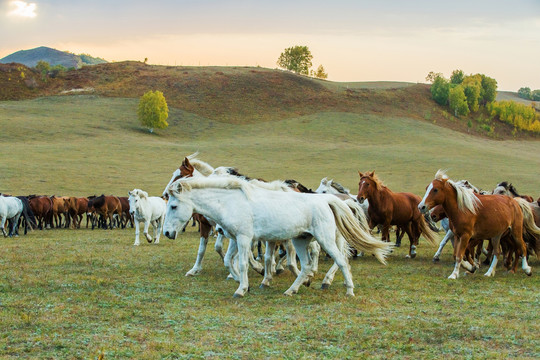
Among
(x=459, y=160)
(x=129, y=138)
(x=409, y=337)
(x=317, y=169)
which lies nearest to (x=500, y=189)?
(x=409, y=337)

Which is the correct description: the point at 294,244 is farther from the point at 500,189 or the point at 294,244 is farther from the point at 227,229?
the point at 500,189

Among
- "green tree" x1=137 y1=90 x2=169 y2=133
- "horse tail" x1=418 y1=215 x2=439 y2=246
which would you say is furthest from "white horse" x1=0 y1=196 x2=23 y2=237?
"green tree" x1=137 y1=90 x2=169 y2=133

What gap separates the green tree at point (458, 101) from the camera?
94.4 m

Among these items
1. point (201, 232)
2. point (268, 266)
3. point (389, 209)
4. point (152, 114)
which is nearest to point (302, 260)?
point (268, 266)

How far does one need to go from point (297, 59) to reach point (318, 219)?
4883 inches

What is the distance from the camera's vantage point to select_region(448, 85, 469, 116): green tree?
94375 millimetres

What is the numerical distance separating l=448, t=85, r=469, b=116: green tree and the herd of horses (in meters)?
82.8

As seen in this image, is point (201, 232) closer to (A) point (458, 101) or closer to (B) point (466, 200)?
(B) point (466, 200)

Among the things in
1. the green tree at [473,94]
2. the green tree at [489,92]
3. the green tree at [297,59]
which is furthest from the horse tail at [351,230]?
the green tree at [297,59]

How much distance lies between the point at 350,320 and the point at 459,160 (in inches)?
2067

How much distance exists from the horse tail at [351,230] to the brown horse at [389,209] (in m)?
4.66

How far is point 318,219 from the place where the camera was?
9.87 meters

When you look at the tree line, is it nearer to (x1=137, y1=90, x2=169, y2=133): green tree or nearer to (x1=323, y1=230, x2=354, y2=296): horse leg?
(x1=137, y1=90, x2=169, y2=133): green tree

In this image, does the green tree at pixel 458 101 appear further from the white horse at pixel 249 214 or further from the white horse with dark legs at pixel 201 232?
the white horse at pixel 249 214
